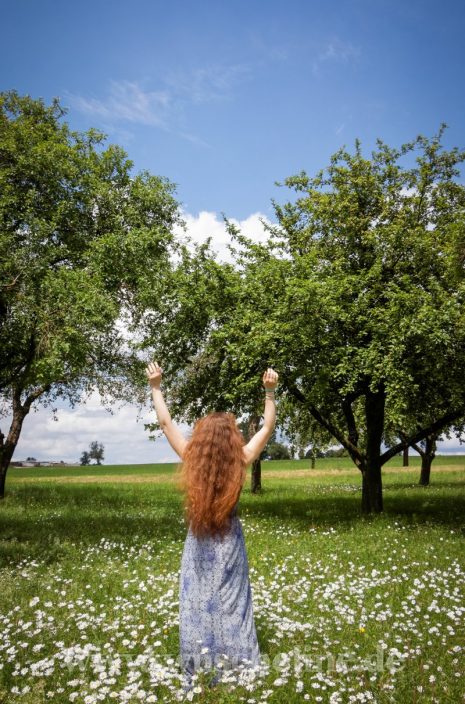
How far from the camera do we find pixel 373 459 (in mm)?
20016

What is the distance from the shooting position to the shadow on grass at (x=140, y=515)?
14781 mm

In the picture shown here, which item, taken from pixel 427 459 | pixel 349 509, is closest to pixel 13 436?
pixel 349 509

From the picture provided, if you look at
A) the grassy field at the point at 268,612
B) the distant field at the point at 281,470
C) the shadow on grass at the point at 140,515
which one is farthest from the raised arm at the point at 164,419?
the distant field at the point at 281,470

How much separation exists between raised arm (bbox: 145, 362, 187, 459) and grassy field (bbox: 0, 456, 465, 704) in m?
2.44

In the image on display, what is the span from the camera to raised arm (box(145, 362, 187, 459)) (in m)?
5.94

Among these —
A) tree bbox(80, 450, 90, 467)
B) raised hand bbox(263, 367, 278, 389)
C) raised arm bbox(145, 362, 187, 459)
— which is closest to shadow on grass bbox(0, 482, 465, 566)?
raised arm bbox(145, 362, 187, 459)

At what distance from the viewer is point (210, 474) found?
5.61 metres

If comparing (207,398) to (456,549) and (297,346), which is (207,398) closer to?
(297,346)

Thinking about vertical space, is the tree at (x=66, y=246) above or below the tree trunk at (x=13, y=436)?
above

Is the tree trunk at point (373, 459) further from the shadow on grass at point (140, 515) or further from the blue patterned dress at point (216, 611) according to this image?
the blue patterned dress at point (216, 611)

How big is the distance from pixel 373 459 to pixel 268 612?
12677mm

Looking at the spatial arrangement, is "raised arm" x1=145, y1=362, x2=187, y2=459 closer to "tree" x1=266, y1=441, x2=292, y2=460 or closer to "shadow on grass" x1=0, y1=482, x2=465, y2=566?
"shadow on grass" x1=0, y1=482, x2=465, y2=566

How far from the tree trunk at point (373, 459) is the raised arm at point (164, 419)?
14.6m

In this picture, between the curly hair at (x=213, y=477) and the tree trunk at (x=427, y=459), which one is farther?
the tree trunk at (x=427, y=459)
